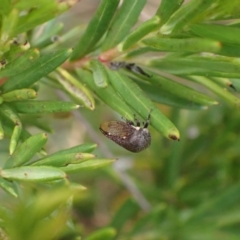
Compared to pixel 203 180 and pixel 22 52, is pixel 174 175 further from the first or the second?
pixel 22 52

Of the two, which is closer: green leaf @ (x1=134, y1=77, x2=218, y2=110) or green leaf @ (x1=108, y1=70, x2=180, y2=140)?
green leaf @ (x1=108, y1=70, x2=180, y2=140)

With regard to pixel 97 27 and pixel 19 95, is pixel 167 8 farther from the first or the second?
pixel 19 95

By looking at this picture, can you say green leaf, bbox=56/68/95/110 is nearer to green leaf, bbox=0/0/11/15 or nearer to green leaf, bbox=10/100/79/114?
green leaf, bbox=10/100/79/114

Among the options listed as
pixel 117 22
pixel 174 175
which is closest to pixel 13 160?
pixel 117 22

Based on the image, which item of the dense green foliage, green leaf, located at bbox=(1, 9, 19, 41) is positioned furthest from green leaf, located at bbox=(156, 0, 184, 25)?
green leaf, located at bbox=(1, 9, 19, 41)

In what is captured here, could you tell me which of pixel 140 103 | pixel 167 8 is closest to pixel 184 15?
pixel 167 8
